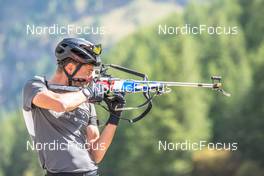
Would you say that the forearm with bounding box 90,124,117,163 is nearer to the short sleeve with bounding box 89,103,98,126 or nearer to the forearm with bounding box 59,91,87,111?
the short sleeve with bounding box 89,103,98,126

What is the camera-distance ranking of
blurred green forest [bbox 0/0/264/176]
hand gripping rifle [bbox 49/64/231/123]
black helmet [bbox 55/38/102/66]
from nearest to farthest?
black helmet [bbox 55/38/102/66] → hand gripping rifle [bbox 49/64/231/123] → blurred green forest [bbox 0/0/264/176]

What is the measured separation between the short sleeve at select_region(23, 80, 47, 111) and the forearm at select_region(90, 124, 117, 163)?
0.58 metres

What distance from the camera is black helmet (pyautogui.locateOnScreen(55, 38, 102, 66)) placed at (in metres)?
5.53

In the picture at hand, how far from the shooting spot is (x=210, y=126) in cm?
5203

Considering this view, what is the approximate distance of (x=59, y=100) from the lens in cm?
523

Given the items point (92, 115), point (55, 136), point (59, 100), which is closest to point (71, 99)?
point (59, 100)

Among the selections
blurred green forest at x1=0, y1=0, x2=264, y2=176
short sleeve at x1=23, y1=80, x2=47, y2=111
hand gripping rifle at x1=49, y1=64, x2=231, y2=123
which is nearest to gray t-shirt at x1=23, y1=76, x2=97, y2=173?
short sleeve at x1=23, y1=80, x2=47, y2=111

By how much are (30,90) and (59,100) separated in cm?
29

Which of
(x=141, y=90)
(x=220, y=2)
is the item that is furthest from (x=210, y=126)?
(x=220, y=2)

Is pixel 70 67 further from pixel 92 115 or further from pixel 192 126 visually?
pixel 192 126

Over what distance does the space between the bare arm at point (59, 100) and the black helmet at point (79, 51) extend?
11.7 inches

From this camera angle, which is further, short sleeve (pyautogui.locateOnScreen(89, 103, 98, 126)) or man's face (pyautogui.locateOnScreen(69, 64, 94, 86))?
short sleeve (pyautogui.locateOnScreen(89, 103, 98, 126))

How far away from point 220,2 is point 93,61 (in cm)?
10111

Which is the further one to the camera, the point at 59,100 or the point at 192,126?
the point at 192,126
